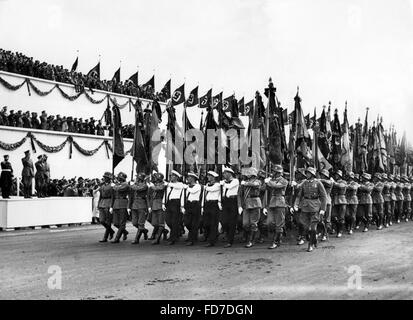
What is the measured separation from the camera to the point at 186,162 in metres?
14.9

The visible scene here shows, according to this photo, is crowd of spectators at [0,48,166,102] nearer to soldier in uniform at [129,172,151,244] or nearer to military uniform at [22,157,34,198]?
military uniform at [22,157,34,198]

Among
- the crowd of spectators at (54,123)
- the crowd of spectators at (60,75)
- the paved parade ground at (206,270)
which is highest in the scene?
the crowd of spectators at (60,75)

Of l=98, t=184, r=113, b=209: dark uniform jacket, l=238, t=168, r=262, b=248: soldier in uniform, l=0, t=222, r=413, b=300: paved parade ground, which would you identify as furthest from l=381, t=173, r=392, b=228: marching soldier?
l=98, t=184, r=113, b=209: dark uniform jacket

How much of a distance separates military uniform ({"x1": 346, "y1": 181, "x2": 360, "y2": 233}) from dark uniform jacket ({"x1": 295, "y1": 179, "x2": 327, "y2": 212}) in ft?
13.4

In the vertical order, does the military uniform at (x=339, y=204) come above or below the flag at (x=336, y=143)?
below

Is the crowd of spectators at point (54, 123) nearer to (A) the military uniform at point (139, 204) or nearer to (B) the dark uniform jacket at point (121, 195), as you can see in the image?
(B) the dark uniform jacket at point (121, 195)

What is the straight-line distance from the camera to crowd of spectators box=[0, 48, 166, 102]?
27.8m

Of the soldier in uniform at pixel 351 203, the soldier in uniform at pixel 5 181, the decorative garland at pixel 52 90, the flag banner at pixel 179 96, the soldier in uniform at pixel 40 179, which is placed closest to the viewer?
the soldier in uniform at pixel 351 203

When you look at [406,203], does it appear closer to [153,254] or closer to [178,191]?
[178,191]

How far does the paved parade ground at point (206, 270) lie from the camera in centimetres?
721

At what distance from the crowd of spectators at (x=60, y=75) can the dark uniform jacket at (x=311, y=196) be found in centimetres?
1655

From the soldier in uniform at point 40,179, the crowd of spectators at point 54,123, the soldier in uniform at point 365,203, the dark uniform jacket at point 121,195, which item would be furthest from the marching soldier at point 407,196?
the crowd of spectators at point 54,123

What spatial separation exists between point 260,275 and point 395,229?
31.1 feet

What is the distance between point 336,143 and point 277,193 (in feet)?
20.7
